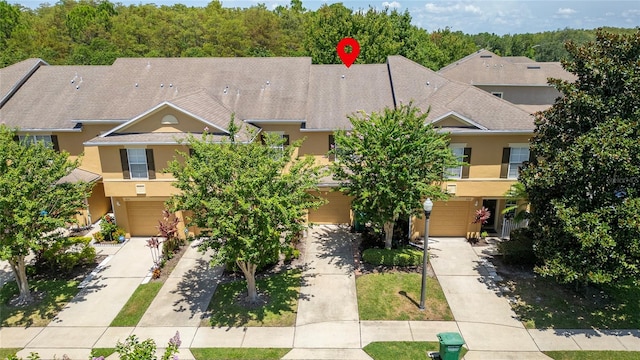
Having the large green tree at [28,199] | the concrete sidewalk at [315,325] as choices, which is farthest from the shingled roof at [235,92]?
the concrete sidewalk at [315,325]

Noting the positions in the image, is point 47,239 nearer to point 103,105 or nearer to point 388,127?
point 103,105

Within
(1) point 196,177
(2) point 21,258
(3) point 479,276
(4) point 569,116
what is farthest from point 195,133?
(4) point 569,116

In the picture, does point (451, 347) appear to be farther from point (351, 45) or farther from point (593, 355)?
point (351, 45)

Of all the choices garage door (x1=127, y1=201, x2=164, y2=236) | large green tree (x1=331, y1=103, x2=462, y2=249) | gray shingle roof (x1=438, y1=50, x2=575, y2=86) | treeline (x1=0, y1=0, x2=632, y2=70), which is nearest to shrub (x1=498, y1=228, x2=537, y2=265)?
large green tree (x1=331, y1=103, x2=462, y2=249)

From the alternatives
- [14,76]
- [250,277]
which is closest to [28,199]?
[250,277]

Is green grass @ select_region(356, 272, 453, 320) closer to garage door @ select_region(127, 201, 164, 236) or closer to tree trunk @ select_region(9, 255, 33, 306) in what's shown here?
garage door @ select_region(127, 201, 164, 236)

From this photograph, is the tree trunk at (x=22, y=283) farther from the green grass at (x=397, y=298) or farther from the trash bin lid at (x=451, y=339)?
the trash bin lid at (x=451, y=339)
